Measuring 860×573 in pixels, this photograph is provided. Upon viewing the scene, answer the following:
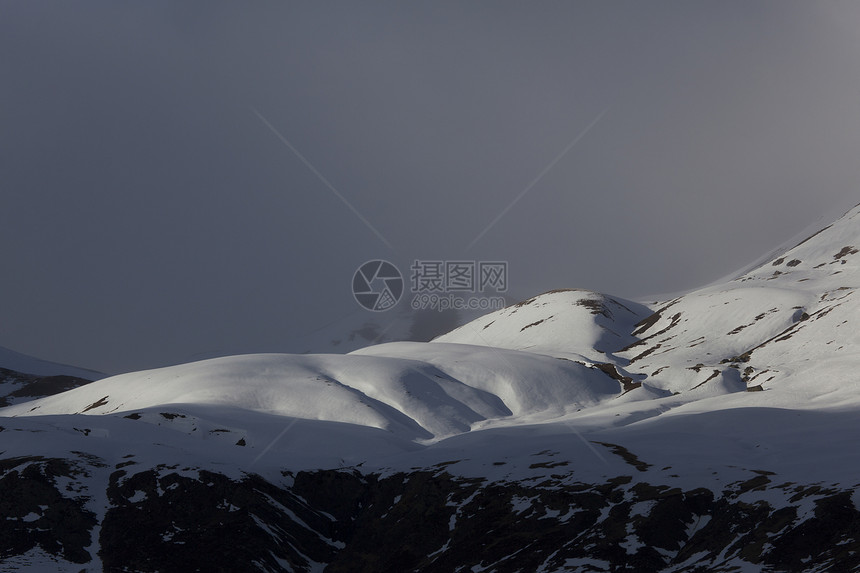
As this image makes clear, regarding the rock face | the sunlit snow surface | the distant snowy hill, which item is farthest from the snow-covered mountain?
the distant snowy hill

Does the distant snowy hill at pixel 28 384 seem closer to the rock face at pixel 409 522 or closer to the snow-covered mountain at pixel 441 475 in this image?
the snow-covered mountain at pixel 441 475

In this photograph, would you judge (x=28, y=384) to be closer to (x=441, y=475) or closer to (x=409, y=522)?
(x=441, y=475)

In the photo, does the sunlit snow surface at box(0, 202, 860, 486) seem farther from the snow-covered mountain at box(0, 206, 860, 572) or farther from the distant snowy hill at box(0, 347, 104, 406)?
the distant snowy hill at box(0, 347, 104, 406)

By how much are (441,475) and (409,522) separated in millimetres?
6029

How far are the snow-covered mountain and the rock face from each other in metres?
0.15

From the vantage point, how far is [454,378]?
118 m

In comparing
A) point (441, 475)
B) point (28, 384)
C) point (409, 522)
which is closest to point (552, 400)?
point (441, 475)

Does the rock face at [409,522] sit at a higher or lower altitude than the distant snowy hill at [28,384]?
lower

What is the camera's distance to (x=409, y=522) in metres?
61.0

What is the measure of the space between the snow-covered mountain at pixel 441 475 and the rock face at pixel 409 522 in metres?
0.15

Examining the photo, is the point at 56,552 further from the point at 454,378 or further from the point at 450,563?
the point at 454,378

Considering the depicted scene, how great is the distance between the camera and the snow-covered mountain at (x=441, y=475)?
51.9 m

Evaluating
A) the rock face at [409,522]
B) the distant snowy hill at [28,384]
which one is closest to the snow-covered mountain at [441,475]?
the rock face at [409,522]

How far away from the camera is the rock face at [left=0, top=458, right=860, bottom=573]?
4931 centimetres
